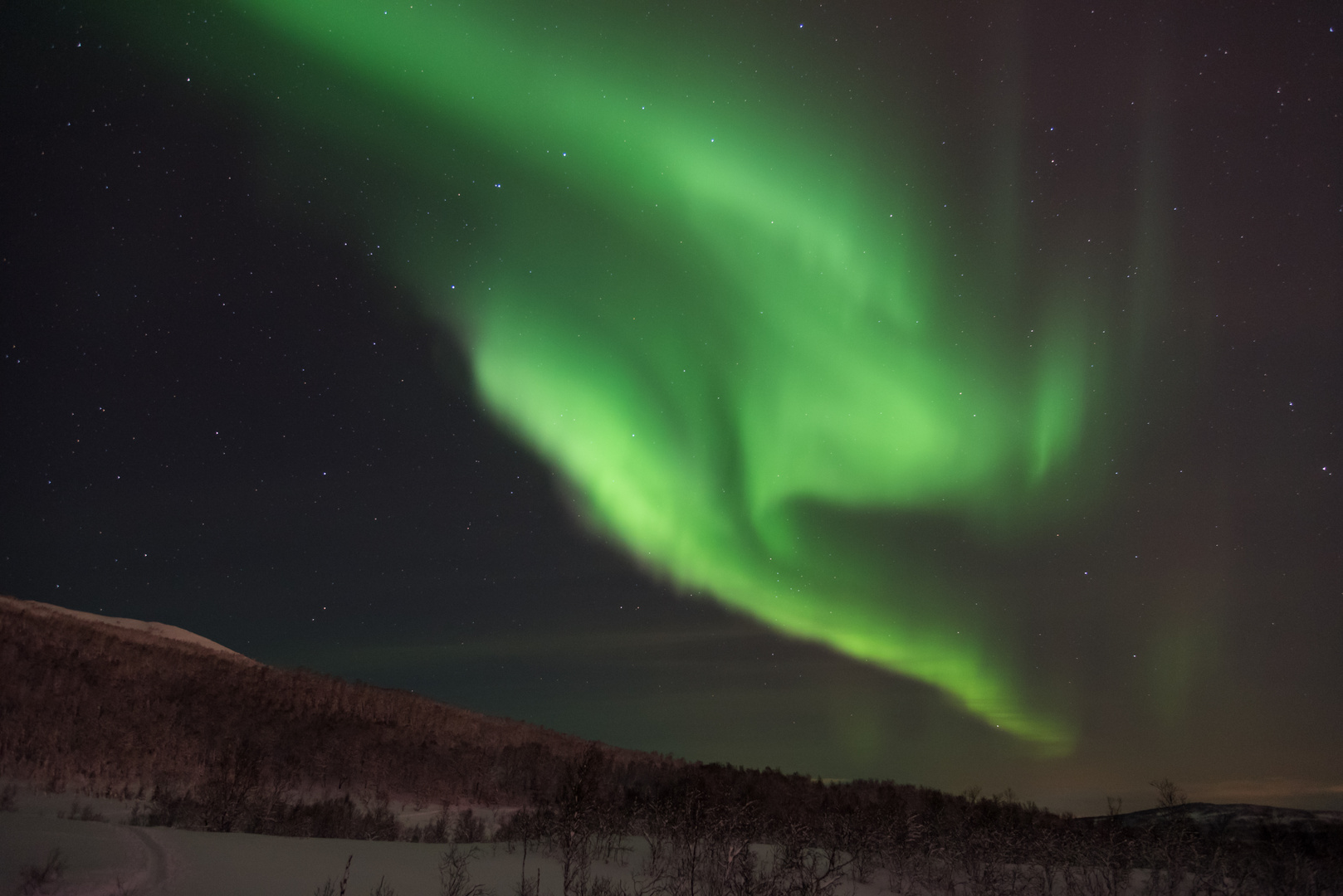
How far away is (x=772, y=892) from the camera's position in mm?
8172

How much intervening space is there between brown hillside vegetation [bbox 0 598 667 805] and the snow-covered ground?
4197mm

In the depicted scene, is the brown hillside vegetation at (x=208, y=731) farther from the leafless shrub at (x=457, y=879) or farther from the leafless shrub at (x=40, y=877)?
the leafless shrub at (x=40, y=877)

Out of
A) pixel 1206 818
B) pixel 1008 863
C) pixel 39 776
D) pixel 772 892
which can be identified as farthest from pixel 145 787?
pixel 1206 818

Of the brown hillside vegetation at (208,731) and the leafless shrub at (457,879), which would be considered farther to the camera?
the brown hillside vegetation at (208,731)

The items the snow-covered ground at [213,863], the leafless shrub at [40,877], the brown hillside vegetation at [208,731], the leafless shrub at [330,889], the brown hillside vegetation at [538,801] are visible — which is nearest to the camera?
the leafless shrub at [40,877]

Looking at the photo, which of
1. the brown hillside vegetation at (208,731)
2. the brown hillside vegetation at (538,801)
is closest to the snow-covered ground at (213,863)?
the brown hillside vegetation at (538,801)

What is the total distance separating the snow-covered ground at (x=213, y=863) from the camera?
7004mm

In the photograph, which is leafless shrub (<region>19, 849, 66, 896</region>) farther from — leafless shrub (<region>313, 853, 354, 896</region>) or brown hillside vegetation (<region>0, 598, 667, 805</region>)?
brown hillside vegetation (<region>0, 598, 667, 805</region>)

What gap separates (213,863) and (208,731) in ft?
42.6

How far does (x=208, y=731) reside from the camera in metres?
19.3

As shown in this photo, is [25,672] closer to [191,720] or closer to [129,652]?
[191,720]

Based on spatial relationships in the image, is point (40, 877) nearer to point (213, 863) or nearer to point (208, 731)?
point (213, 863)

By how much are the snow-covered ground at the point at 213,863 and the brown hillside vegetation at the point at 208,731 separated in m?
4.20

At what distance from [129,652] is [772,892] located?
22.6 meters
